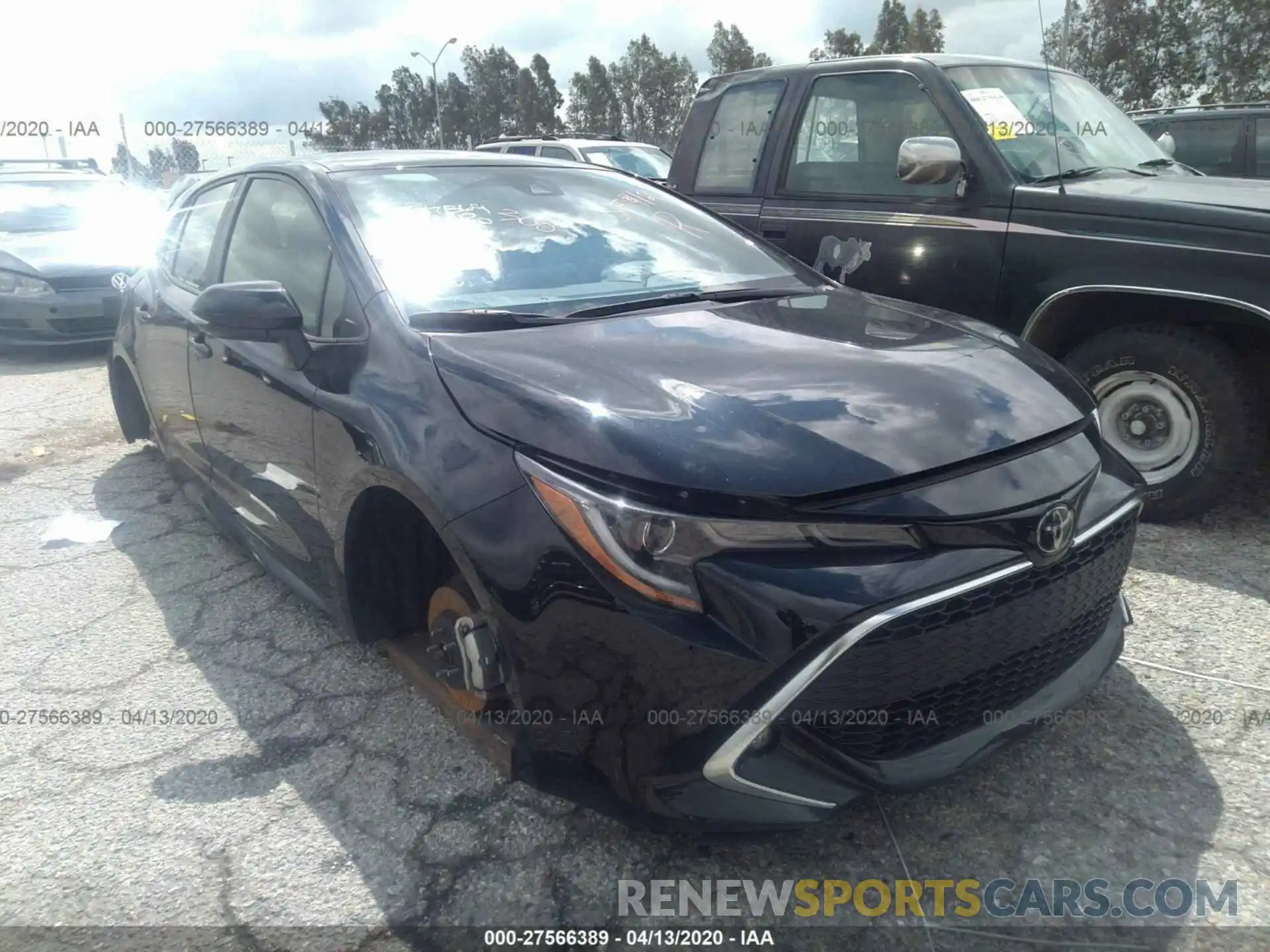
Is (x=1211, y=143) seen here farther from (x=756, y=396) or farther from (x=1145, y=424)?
(x=756, y=396)

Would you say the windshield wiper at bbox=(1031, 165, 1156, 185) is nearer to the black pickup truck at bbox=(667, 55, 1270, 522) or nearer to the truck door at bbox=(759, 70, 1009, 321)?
the black pickup truck at bbox=(667, 55, 1270, 522)

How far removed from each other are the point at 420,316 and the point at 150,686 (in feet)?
5.02

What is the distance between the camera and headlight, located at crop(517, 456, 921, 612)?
1689 mm

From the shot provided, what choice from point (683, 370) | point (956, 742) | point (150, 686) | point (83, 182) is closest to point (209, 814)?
point (150, 686)

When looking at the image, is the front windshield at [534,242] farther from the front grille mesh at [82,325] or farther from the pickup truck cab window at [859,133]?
the front grille mesh at [82,325]

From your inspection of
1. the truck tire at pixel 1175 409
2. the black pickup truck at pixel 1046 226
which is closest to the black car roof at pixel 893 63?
the black pickup truck at pixel 1046 226

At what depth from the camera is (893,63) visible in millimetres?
4227

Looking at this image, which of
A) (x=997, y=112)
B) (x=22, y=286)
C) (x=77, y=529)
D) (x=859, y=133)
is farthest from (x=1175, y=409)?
(x=22, y=286)

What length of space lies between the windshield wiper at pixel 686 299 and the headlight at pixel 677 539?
878mm

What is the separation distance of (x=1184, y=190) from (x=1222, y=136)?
4.89 m

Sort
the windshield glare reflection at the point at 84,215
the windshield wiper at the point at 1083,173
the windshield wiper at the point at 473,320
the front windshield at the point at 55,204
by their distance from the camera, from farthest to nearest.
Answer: the front windshield at the point at 55,204 < the windshield glare reflection at the point at 84,215 < the windshield wiper at the point at 1083,173 < the windshield wiper at the point at 473,320

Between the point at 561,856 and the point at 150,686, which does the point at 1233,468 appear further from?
the point at 150,686

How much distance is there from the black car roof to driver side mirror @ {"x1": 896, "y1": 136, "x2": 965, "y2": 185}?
0.62m

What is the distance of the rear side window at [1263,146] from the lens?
723 centimetres
